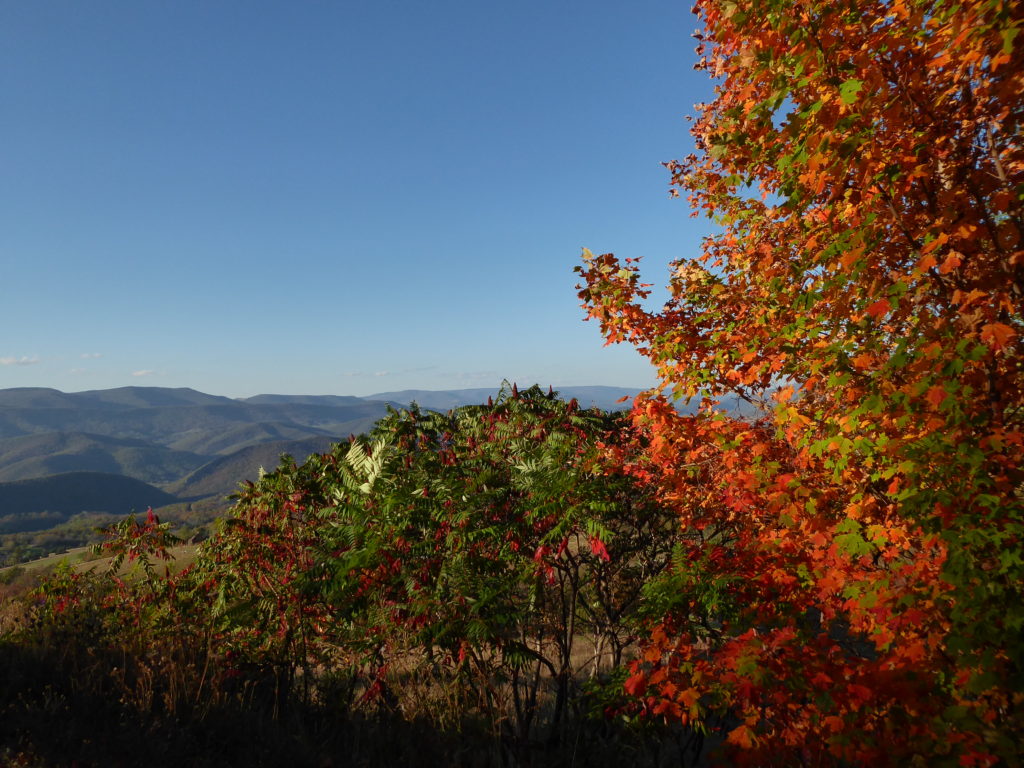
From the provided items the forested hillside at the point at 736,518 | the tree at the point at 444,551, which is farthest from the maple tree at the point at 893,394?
the tree at the point at 444,551

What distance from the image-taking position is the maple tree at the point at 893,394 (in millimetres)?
3012

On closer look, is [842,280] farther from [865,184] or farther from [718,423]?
[718,423]

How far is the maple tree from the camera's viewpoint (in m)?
3.01

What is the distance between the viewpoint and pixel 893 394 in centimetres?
323

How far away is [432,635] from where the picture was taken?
4660mm

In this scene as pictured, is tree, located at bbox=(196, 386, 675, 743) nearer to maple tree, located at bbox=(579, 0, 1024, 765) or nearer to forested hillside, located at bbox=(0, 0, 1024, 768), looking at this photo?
forested hillside, located at bbox=(0, 0, 1024, 768)

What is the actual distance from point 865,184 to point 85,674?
876 centimetres

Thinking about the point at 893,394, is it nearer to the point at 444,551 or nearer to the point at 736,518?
the point at 736,518

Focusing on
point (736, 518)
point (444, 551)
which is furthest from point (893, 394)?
point (444, 551)

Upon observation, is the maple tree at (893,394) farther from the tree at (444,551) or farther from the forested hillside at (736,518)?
the tree at (444,551)

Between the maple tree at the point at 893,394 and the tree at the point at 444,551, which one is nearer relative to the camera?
the maple tree at the point at 893,394

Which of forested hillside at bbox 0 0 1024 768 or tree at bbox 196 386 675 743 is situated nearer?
forested hillside at bbox 0 0 1024 768

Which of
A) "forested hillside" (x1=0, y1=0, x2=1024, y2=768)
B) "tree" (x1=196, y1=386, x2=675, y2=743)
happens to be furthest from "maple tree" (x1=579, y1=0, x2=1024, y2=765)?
"tree" (x1=196, y1=386, x2=675, y2=743)

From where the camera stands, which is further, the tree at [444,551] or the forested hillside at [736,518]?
the tree at [444,551]
